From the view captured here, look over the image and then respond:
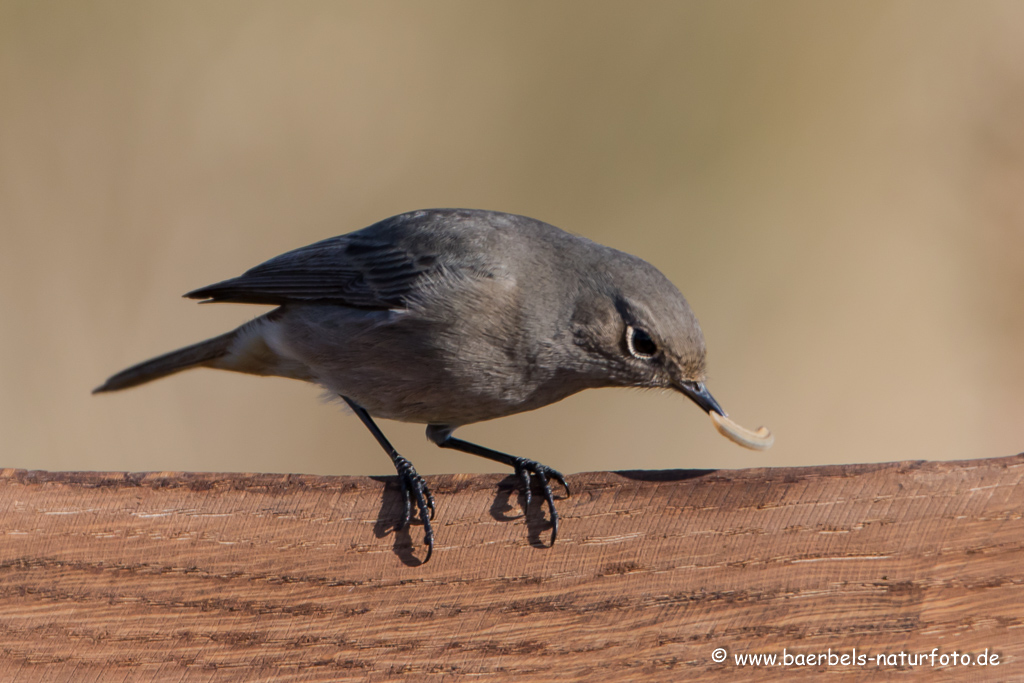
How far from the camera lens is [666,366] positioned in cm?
256

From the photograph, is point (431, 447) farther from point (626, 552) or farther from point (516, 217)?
point (626, 552)

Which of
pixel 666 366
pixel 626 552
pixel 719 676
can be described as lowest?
pixel 719 676

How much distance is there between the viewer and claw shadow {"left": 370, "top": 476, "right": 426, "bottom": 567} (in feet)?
6.24

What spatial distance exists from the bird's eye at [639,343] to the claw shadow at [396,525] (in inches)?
34.7

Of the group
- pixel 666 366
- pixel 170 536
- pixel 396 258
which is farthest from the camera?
pixel 396 258

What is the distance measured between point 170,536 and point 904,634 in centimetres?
152

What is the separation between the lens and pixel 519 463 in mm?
2775

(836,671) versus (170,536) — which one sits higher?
(170,536)

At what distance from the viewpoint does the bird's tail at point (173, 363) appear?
3.22 metres

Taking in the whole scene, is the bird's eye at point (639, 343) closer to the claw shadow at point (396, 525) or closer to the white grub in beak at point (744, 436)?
the white grub in beak at point (744, 436)

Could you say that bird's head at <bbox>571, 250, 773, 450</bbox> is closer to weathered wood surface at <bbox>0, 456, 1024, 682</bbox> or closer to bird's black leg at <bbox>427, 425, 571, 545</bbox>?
bird's black leg at <bbox>427, 425, 571, 545</bbox>

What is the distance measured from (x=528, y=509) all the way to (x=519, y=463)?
2.58 ft

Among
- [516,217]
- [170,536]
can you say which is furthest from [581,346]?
[170,536]

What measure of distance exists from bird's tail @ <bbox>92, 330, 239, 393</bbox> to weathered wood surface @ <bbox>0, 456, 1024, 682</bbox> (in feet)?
4.64
